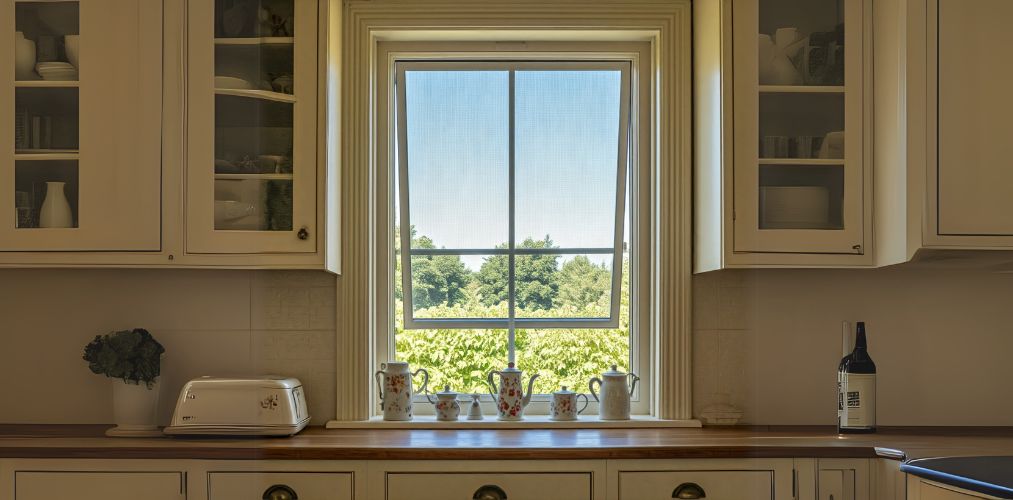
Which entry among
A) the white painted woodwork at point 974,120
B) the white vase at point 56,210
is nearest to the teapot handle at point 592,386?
the white painted woodwork at point 974,120

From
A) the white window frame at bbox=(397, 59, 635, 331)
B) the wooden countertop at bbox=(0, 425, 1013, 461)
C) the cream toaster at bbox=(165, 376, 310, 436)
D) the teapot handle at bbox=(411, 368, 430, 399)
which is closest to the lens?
the wooden countertop at bbox=(0, 425, 1013, 461)

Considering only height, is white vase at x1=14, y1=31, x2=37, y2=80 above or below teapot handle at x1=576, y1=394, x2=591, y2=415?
above

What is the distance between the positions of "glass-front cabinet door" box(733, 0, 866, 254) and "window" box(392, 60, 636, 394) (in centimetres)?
52

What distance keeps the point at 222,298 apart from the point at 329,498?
0.82 meters

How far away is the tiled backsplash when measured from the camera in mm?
2867

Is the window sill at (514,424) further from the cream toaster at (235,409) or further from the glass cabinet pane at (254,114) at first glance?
the glass cabinet pane at (254,114)

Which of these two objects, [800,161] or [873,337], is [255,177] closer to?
[800,161]

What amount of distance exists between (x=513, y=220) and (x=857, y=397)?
1.22 metres

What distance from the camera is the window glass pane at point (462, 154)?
9.93 feet

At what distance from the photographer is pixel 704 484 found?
2.44 metres

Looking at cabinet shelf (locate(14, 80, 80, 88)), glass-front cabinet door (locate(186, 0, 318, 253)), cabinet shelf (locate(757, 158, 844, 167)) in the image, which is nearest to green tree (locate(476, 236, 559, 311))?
glass-front cabinet door (locate(186, 0, 318, 253))

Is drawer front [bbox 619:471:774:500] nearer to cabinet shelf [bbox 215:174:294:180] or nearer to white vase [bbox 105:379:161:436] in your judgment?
cabinet shelf [bbox 215:174:294:180]

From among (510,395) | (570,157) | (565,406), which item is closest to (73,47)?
(570,157)

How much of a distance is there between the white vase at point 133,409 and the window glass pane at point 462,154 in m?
1.01
